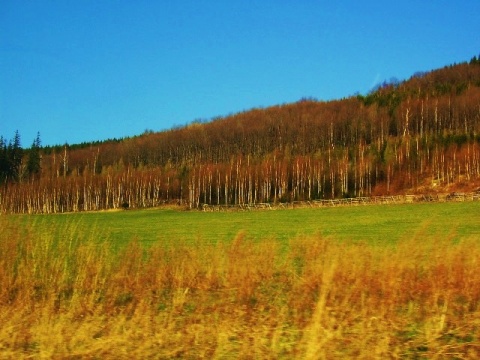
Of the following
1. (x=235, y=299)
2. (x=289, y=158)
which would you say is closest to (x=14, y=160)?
(x=289, y=158)

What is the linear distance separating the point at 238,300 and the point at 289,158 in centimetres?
10621

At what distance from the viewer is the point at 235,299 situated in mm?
9016

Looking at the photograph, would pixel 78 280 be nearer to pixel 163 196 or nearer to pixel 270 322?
pixel 270 322

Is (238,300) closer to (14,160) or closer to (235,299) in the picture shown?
(235,299)

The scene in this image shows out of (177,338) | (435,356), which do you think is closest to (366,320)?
(435,356)

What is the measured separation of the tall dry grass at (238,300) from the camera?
258 inches

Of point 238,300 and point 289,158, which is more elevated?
point 289,158

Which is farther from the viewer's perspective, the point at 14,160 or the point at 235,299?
the point at 14,160

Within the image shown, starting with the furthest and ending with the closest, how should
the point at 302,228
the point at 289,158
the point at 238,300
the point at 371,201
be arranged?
the point at 289,158 < the point at 371,201 < the point at 302,228 < the point at 238,300

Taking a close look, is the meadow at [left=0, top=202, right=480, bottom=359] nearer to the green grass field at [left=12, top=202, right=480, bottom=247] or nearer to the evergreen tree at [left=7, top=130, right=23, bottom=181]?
the green grass field at [left=12, top=202, right=480, bottom=247]

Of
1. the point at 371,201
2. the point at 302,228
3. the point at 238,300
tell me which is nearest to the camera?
the point at 238,300

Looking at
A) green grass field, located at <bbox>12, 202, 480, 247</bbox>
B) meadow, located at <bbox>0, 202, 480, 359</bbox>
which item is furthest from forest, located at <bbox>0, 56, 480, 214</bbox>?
meadow, located at <bbox>0, 202, 480, 359</bbox>

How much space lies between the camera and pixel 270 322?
770 centimetres

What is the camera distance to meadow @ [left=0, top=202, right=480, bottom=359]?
6574 mm
